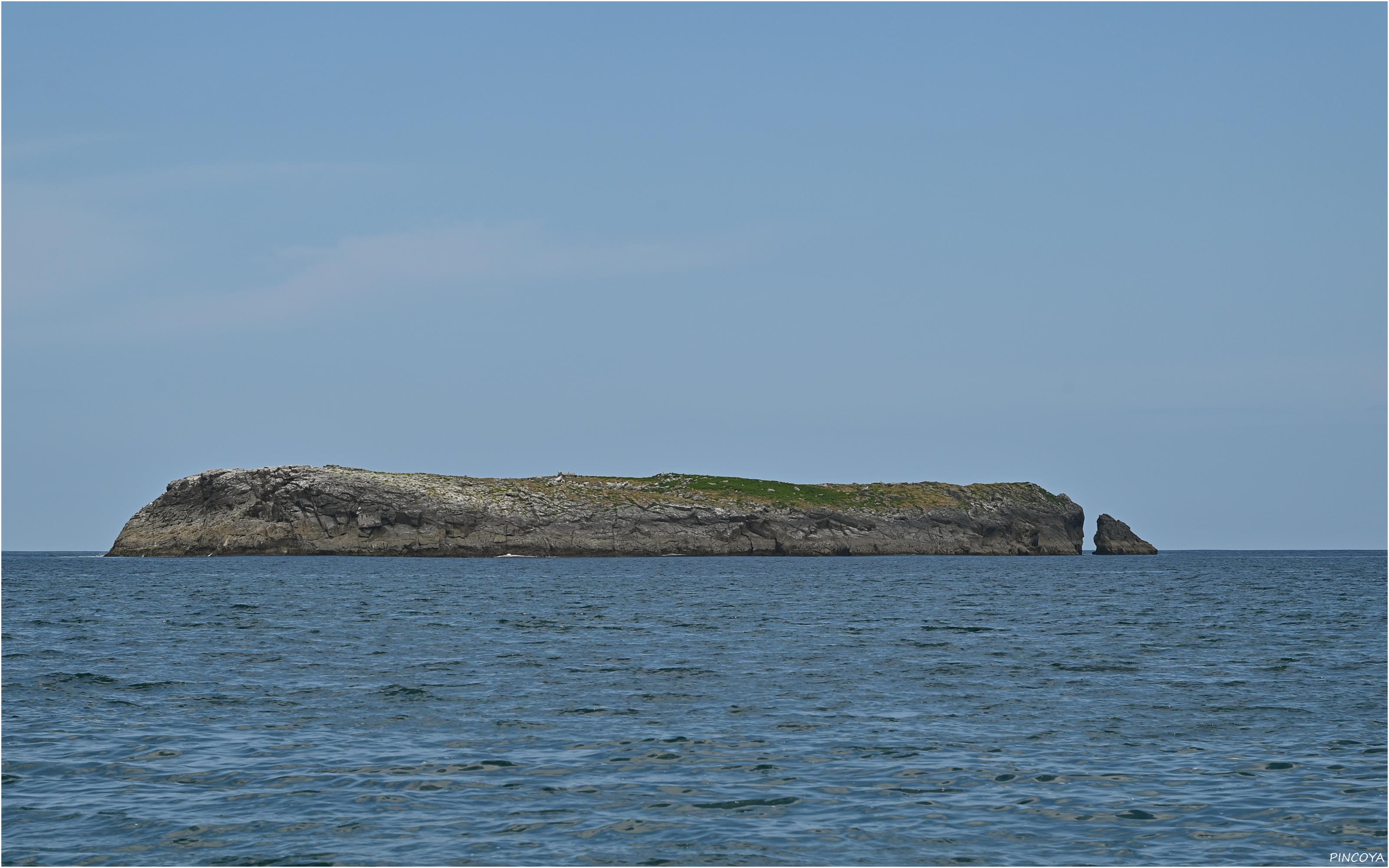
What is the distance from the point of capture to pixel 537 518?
138 meters

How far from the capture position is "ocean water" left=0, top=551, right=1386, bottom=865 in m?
15.4

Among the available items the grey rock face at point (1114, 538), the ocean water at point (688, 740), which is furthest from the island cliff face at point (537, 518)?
the ocean water at point (688, 740)

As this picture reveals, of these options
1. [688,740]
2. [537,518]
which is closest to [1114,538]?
[537,518]

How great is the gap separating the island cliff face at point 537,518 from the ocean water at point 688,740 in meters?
85.7

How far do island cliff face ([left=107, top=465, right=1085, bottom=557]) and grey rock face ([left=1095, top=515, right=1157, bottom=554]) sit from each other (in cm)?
2343

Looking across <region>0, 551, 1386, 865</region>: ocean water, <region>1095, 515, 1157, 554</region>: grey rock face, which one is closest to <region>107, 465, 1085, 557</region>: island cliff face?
<region>1095, 515, 1157, 554</region>: grey rock face

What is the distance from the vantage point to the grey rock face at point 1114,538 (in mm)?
179625

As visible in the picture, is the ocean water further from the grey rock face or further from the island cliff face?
the grey rock face

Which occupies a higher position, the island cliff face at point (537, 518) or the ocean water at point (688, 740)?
the island cliff face at point (537, 518)

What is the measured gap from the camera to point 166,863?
47.5ft

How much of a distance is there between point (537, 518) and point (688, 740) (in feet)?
388

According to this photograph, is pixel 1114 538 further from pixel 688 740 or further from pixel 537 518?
pixel 688 740

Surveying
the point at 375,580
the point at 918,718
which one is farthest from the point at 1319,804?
the point at 375,580

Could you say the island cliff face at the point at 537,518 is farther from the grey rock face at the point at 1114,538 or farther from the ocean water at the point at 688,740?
the ocean water at the point at 688,740
